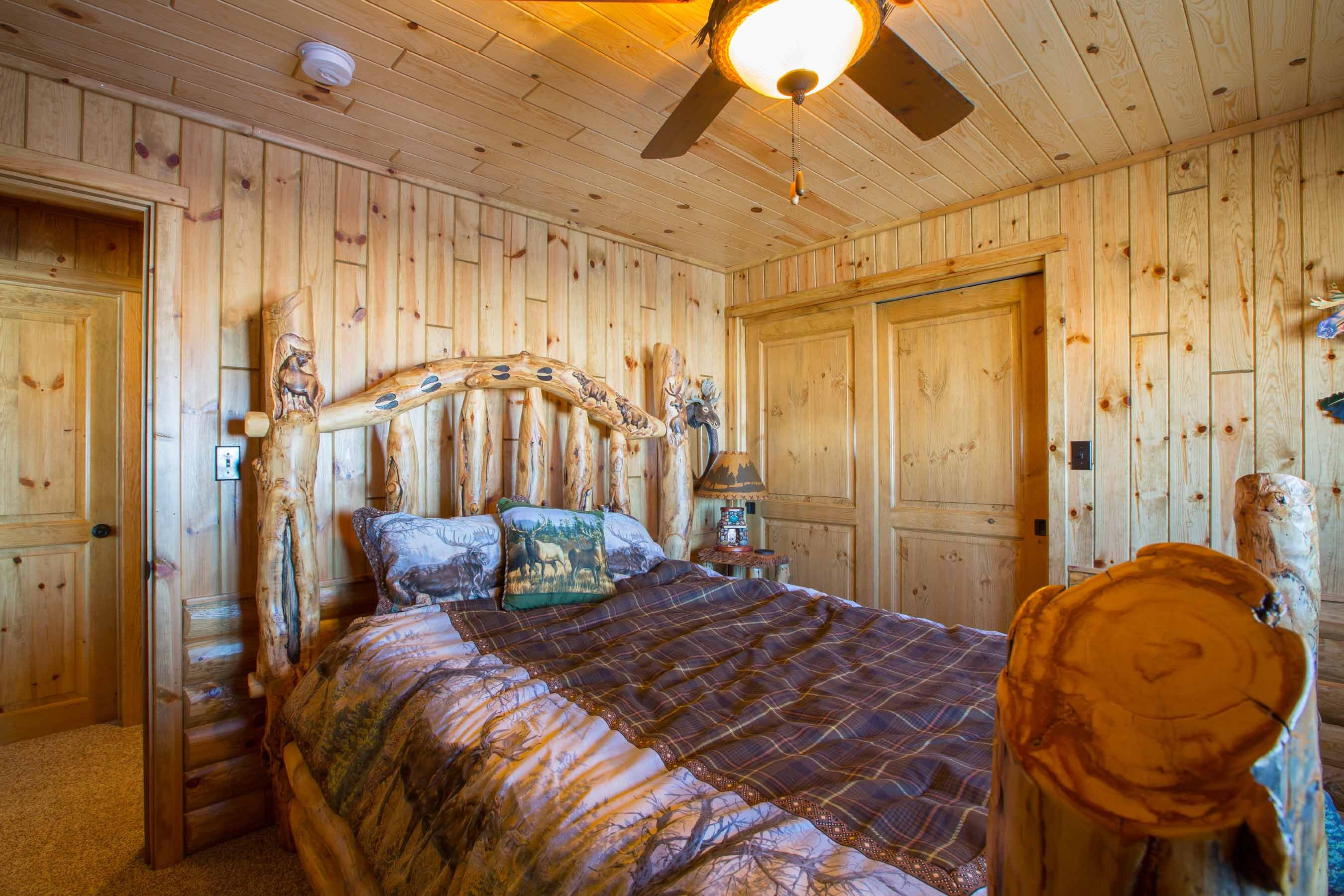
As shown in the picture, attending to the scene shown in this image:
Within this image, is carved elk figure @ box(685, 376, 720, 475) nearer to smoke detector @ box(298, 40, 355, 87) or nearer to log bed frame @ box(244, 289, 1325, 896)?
smoke detector @ box(298, 40, 355, 87)

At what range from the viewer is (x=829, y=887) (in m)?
0.72

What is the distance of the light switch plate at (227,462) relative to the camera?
199 centimetres

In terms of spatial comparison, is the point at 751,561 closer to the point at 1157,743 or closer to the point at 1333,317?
the point at 1333,317

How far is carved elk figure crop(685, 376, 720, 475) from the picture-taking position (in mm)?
3346

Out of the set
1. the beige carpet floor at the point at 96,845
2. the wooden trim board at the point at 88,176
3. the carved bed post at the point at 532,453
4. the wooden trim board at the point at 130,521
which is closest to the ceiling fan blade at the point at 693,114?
the carved bed post at the point at 532,453

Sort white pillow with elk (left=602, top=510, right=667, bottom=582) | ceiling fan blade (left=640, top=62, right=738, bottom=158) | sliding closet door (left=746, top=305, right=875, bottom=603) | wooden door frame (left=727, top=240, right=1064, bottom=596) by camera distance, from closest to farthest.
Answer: ceiling fan blade (left=640, top=62, right=738, bottom=158) < white pillow with elk (left=602, top=510, right=667, bottom=582) < wooden door frame (left=727, top=240, right=1064, bottom=596) < sliding closet door (left=746, top=305, right=875, bottom=603)

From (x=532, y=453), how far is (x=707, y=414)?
1.17 metres

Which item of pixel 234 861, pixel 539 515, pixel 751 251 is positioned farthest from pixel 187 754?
pixel 751 251

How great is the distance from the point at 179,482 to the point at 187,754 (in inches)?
34.1

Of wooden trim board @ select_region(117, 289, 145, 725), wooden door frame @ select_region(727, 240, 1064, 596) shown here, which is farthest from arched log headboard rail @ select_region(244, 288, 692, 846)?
wooden trim board @ select_region(117, 289, 145, 725)

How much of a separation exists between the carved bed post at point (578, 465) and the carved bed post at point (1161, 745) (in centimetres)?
233

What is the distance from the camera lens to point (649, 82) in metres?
1.84

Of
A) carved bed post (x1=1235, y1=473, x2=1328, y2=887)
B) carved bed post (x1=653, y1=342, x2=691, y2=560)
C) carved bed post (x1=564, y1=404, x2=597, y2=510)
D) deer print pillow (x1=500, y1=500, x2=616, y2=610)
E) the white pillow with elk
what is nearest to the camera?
carved bed post (x1=1235, y1=473, x2=1328, y2=887)

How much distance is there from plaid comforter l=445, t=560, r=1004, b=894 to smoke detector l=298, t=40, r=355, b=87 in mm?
1598
